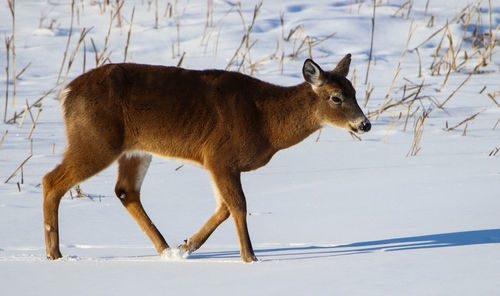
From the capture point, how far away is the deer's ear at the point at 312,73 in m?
6.05

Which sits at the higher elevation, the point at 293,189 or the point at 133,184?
the point at 133,184

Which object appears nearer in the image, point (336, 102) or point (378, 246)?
point (378, 246)

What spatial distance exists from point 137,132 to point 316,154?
3441 millimetres

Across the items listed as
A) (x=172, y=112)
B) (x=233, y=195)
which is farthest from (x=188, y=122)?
(x=233, y=195)

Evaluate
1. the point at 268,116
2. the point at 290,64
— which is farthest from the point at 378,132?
the point at 268,116

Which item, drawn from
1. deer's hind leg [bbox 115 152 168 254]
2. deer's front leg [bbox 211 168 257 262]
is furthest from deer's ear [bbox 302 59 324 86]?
deer's hind leg [bbox 115 152 168 254]

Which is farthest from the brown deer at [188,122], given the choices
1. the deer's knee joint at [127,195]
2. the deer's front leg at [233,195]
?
the deer's knee joint at [127,195]

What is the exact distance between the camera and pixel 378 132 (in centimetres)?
974

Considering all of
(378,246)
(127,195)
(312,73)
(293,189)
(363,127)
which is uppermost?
(312,73)

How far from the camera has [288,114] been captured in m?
6.22

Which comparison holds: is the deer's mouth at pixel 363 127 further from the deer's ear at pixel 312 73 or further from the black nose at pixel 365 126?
the deer's ear at pixel 312 73

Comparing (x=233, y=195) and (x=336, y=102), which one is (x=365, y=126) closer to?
(x=336, y=102)

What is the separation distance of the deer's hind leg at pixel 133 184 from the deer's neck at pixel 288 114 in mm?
1029

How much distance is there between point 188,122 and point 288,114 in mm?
833
